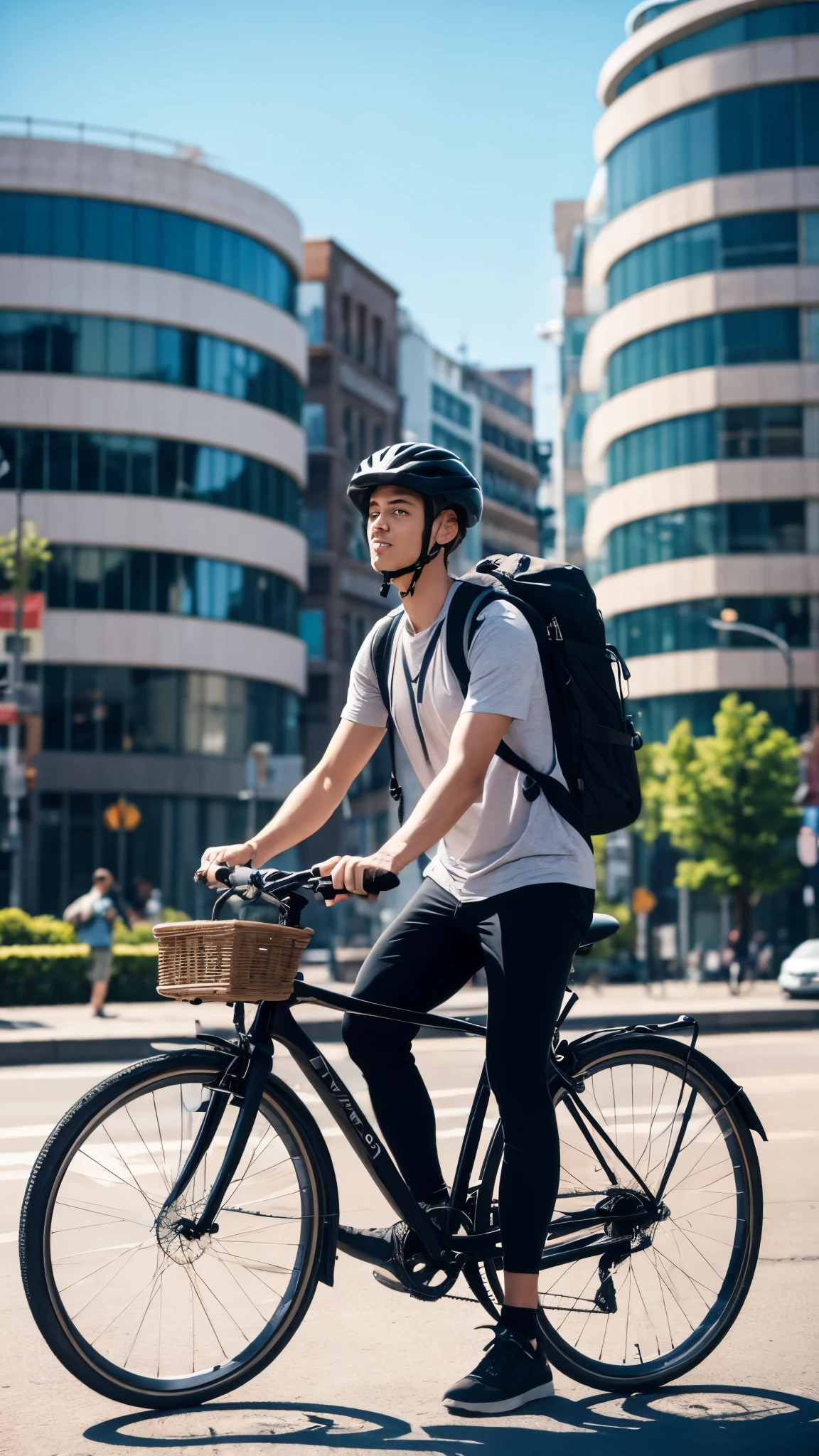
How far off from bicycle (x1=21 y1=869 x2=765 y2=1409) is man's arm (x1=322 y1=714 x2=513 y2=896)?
0.19m

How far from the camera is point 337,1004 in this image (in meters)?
3.82

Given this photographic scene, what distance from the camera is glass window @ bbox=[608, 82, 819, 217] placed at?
50156 millimetres

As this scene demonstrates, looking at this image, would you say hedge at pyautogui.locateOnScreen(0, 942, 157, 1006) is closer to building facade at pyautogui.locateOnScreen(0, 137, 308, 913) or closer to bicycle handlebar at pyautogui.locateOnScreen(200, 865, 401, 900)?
bicycle handlebar at pyautogui.locateOnScreen(200, 865, 401, 900)

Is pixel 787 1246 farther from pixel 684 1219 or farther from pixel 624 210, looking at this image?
pixel 624 210

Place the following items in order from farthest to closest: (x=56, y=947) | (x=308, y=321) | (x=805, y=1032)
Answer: (x=308, y=321) < (x=56, y=947) < (x=805, y=1032)

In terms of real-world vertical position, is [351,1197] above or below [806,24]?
below

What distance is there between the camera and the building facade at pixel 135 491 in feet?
143

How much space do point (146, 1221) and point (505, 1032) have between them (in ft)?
2.76

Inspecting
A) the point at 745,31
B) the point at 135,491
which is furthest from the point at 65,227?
the point at 745,31

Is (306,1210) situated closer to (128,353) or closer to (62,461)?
(62,461)

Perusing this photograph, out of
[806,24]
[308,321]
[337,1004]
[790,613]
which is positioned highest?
[806,24]

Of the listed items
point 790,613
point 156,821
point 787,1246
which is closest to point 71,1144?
point 787,1246

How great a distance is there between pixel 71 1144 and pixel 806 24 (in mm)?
51894

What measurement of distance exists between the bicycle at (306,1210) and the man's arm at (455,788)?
193 mm
